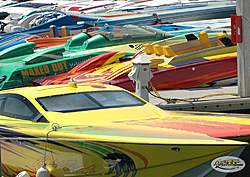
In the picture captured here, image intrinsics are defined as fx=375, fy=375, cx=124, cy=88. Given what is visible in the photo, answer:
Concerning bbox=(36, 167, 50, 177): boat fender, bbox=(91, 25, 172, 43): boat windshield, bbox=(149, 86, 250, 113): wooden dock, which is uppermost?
bbox=(91, 25, 172, 43): boat windshield

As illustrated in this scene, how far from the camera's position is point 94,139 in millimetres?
3350

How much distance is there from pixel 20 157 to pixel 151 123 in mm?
1400

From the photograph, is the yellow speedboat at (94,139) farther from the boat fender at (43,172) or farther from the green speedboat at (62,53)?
the green speedboat at (62,53)

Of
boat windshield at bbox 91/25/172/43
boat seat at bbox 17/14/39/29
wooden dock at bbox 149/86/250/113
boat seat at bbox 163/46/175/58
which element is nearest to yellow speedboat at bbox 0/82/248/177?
wooden dock at bbox 149/86/250/113

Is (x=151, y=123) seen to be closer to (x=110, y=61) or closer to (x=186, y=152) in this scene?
(x=186, y=152)

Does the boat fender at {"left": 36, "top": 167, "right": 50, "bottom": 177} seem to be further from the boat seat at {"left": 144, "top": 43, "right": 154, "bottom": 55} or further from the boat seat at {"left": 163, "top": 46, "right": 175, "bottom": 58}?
the boat seat at {"left": 144, "top": 43, "right": 154, "bottom": 55}

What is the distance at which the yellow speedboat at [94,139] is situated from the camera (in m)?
3.24

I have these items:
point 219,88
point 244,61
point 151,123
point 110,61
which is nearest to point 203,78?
point 219,88

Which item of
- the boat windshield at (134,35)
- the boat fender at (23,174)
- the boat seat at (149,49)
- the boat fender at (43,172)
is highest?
the boat windshield at (134,35)

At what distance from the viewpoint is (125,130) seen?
3572mm

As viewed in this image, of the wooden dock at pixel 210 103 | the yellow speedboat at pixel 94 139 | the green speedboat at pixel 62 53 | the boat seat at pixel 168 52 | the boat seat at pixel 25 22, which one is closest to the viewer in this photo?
the yellow speedboat at pixel 94 139

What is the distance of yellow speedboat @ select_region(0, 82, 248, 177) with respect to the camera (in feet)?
10.6

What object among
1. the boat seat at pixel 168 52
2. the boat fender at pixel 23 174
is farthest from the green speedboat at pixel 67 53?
the boat fender at pixel 23 174

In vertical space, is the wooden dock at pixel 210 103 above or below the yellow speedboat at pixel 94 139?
below
